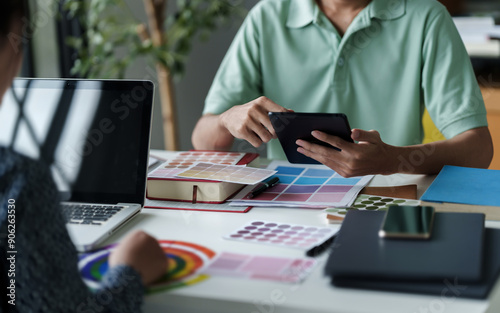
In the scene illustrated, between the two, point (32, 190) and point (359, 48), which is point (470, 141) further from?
point (32, 190)

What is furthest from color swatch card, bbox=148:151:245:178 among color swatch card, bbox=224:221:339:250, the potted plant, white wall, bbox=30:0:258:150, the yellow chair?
white wall, bbox=30:0:258:150

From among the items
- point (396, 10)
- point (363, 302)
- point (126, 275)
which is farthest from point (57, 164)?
point (396, 10)

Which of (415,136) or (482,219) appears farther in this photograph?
(415,136)

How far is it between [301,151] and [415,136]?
0.62 m

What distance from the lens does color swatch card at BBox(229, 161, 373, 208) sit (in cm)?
125

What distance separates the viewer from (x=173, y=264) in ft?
3.19

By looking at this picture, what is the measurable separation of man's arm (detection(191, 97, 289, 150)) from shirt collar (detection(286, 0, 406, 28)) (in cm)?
39

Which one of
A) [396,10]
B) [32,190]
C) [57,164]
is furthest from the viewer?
[396,10]

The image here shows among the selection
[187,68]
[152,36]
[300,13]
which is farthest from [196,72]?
[300,13]

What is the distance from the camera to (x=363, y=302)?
834 millimetres

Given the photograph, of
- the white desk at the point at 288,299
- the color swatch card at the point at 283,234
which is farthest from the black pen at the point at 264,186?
the white desk at the point at 288,299

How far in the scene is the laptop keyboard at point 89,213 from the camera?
1146 mm

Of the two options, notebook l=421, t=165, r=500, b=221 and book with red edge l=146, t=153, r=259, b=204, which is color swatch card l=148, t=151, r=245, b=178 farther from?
notebook l=421, t=165, r=500, b=221

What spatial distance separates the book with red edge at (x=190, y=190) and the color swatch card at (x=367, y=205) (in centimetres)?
22
